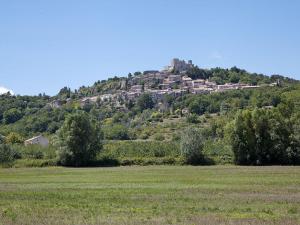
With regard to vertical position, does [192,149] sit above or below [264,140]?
below

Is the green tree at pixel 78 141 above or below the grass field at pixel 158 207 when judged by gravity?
above

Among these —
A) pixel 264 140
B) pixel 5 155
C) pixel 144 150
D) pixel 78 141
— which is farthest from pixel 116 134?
pixel 264 140

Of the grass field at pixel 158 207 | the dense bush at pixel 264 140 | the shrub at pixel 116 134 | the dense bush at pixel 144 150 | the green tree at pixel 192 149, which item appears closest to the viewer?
the grass field at pixel 158 207

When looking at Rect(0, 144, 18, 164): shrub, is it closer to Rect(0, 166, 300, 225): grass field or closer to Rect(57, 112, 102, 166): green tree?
Rect(57, 112, 102, 166): green tree

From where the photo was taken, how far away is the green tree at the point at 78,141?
10012 centimetres

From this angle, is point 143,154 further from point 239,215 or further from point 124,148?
point 239,215

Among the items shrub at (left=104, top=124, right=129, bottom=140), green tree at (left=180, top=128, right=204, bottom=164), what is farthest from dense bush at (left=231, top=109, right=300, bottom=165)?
shrub at (left=104, top=124, right=129, bottom=140)

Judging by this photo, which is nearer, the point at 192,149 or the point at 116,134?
the point at 192,149

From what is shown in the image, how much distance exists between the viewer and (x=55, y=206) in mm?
29062

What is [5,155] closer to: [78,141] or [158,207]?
[78,141]

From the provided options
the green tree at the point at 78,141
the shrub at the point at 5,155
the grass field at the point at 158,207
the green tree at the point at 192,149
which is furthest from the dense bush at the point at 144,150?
the grass field at the point at 158,207

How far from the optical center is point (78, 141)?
3971 inches

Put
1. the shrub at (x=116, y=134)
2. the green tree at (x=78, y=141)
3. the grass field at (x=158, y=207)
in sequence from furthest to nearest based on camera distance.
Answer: the shrub at (x=116, y=134) → the green tree at (x=78, y=141) → the grass field at (x=158, y=207)

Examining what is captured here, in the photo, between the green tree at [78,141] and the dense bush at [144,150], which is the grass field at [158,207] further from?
the dense bush at [144,150]
